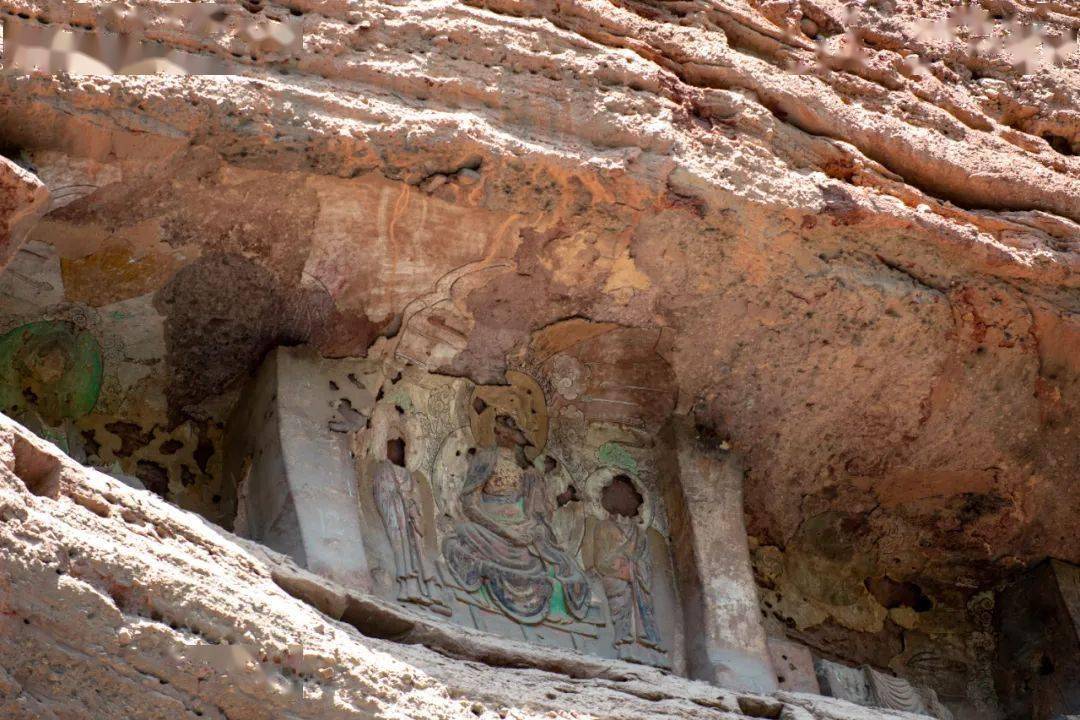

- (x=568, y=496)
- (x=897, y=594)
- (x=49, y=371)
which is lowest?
(x=897, y=594)

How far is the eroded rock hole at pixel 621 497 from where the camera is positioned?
7438mm

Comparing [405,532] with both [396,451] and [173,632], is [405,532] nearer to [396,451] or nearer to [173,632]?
[396,451]

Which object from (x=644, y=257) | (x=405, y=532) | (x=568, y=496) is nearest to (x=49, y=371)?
(x=405, y=532)

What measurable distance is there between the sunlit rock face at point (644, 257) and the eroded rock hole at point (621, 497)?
0.25 m

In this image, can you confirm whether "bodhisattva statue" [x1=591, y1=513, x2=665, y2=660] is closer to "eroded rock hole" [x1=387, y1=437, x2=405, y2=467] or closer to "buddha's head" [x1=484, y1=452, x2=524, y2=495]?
"buddha's head" [x1=484, y1=452, x2=524, y2=495]

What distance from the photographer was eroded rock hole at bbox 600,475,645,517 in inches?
293

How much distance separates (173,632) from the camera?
470 centimetres

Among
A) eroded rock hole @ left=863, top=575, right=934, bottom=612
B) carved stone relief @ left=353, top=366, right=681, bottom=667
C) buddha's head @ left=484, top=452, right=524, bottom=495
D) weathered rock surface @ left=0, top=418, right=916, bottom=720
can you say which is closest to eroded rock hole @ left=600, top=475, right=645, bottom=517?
carved stone relief @ left=353, top=366, right=681, bottom=667

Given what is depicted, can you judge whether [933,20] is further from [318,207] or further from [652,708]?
[652,708]

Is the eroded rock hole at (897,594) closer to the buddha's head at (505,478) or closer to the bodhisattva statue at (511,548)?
the bodhisattva statue at (511,548)

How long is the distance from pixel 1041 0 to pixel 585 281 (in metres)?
3.53

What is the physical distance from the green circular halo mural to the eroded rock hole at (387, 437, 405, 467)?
1.23 metres

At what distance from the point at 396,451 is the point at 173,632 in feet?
7.65

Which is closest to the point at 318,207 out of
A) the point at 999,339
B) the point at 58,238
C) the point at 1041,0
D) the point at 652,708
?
the point at 58,238
